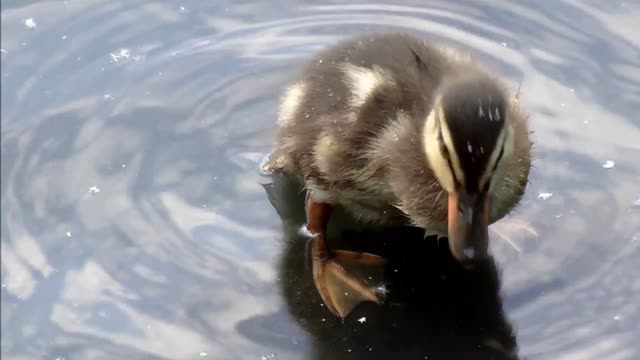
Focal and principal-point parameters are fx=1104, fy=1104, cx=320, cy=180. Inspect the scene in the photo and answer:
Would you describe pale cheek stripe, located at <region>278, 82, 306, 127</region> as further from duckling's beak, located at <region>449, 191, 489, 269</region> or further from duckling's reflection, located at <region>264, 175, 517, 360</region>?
duckling's beak, located at <region>449, 191, 489, 269</region>

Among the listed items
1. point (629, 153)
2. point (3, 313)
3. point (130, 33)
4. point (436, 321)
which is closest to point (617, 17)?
point (629, 153)

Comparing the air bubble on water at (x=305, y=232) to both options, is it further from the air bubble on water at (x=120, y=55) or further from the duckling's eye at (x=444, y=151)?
the air bubble on water at (x=120, y=55)

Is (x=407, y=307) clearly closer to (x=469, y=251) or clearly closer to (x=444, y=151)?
(x=469, y=251)

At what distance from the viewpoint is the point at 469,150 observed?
6.56 feet

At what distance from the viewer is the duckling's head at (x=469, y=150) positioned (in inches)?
78.9

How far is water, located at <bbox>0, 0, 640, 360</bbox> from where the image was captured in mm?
2285

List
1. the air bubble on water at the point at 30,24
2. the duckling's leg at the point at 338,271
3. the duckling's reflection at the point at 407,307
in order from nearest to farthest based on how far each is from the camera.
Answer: the duckling's reflection at the point at 407,307 < the duckling's leg at the point at 338,271 < the air bubble on water at the point at 30,24

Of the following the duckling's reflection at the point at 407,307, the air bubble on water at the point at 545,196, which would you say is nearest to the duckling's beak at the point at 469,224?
the duckling's reflection at the point at 407,307

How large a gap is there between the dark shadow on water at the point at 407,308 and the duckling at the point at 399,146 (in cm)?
4

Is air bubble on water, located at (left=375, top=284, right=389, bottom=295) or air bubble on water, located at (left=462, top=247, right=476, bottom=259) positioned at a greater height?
air bubble on water, located at (left=462, top=247, right=476, bottom=259)

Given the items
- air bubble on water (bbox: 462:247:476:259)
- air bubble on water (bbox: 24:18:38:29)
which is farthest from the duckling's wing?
air bubble on water (bbox: 24:18:38:29)

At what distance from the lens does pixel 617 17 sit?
296 centimetres

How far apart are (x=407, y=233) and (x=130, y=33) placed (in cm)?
105

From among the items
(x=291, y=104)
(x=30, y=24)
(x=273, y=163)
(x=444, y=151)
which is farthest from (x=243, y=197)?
(x=30, y=24)
